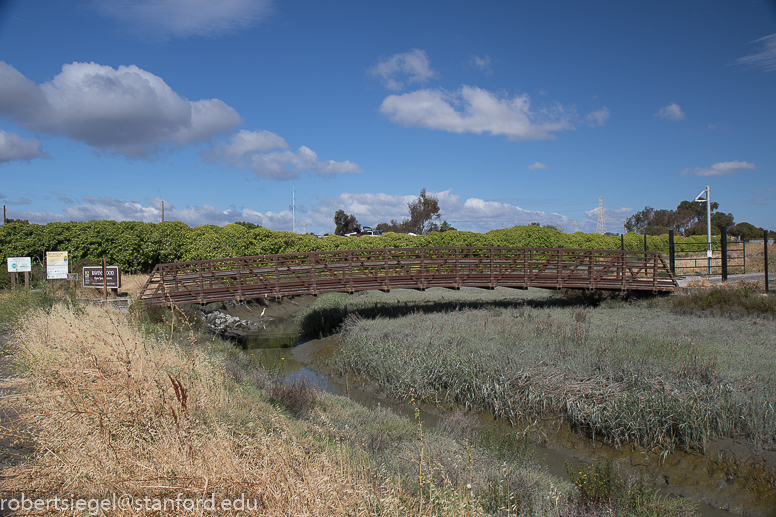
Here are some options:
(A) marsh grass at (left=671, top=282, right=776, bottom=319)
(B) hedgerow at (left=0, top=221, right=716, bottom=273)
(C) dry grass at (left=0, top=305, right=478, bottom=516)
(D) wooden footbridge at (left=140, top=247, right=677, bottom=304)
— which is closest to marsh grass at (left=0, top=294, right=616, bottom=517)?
(C) dry grass at (left=0, top=305, right=478, bottom=516)

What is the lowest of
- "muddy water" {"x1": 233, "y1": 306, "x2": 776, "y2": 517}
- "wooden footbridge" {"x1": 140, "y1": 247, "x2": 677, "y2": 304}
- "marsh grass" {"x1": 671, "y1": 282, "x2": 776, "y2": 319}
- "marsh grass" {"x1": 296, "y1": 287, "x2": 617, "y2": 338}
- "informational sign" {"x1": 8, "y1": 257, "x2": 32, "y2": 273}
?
"muddy water" {"x1": 233, "y1": 306, "x2": 776, "y2": 517}

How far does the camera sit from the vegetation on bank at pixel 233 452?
11.1ft

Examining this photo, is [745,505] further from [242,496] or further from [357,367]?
[357,367]

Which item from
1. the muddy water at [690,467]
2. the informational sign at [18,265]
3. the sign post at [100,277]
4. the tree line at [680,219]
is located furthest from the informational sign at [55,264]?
the tree line at [680,219]

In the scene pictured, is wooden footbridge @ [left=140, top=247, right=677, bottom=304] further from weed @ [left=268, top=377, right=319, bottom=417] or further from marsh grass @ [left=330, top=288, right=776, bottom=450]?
weed @ [left=268, top=377, right=319, bottom=417]

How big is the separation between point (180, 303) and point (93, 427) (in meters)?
10.4

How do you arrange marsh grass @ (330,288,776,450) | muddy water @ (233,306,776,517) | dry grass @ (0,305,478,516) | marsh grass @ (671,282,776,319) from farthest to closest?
marsh grass @ (671,282,776,319) < marsh grass @ (330,288,776,450) < muddy water @ (233,306,776,517) < dry grass @ (0,305,478,516)

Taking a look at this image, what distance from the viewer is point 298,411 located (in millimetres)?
7082

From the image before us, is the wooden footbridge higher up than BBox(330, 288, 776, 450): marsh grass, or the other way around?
the wooden footbridge

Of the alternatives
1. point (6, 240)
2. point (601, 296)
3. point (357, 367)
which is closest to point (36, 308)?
point (357, 367)

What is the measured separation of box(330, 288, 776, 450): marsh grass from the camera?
6555 millimetres

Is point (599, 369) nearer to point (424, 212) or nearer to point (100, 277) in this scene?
point (100, 277)

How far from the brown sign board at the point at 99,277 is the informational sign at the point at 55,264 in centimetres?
85

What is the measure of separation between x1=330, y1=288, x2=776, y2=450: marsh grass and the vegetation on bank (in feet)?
4.00
